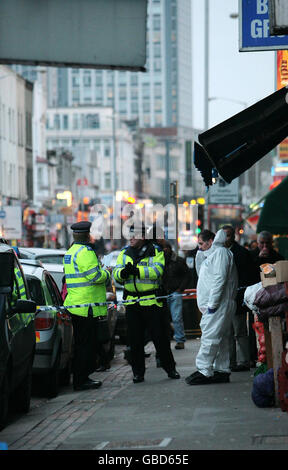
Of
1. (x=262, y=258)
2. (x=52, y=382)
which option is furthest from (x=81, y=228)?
(x=262, y=258)

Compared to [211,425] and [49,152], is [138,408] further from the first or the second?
[49,152]

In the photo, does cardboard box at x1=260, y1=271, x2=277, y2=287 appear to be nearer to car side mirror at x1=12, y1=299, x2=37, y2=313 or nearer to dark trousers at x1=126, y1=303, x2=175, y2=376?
car side mirror at x1=12, y1=299, x2=37, y2=313

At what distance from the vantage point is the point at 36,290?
13.3m

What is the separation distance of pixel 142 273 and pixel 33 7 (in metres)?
4.43

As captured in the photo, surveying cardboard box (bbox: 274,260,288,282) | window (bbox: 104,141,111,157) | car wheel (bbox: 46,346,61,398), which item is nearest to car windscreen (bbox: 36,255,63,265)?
car wheel (bbox: 46,346,61,398)

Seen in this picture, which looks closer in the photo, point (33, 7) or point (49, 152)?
point (33, 7)

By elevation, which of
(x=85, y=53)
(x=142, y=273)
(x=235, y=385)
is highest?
(x=85, y=53)

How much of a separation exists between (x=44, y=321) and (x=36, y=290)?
55 cm

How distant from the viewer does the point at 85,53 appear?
51.0 feet

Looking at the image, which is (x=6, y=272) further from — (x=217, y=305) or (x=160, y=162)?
(x=160, y=162)

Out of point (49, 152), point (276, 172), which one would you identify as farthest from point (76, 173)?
point (276, 172)

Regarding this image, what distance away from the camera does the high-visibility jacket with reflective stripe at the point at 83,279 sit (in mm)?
12977

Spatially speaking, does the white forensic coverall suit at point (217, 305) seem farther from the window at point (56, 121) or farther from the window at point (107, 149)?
the window at point (56, 121)

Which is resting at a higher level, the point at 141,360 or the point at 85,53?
the point at 85,53
